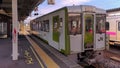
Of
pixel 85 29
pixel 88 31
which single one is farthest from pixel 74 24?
pixel 88 31

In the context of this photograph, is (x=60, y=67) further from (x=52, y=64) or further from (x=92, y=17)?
(x=92, y=17)

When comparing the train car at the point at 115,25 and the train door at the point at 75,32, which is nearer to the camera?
the train door at the point at 75,32

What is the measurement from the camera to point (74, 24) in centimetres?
1174

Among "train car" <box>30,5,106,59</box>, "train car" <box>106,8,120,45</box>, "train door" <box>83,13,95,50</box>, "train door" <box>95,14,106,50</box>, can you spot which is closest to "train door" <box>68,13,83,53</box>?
"train car" <box>30,5,106,59</box>

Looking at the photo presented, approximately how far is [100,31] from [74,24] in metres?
1.80

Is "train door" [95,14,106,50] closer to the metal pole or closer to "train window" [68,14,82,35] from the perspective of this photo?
"train window" [68,14,82,35]

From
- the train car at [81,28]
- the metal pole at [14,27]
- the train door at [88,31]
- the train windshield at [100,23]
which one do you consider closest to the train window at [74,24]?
the train car at [81,28]

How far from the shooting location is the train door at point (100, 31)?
41.2 feet

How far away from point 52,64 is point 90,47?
265 centimetres

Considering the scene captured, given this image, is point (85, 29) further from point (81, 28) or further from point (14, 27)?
point (14, 27)

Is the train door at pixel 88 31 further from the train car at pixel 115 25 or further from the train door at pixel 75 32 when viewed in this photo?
the train car at pixel 115 25

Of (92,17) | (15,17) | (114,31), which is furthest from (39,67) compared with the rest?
(114,31)

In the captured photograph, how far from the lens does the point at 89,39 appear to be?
12.2m

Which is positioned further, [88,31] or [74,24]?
[88,31]
